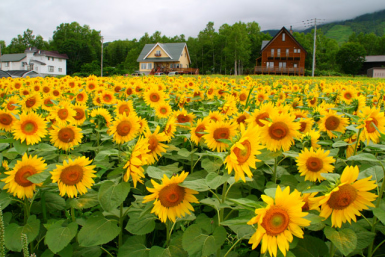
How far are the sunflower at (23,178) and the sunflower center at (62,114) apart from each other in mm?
1171

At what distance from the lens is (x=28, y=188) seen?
1.62 m

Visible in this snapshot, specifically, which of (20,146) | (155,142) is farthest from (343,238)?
(20,146)

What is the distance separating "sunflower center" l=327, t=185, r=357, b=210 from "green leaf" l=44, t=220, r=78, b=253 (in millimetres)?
1238

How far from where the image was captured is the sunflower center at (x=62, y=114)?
2736mm

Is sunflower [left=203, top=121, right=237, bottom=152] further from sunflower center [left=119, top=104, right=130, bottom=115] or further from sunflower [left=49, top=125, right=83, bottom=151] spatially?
sunflower center [left=119, top=104, right=130, bottom=115]

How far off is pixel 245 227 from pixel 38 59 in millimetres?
79489

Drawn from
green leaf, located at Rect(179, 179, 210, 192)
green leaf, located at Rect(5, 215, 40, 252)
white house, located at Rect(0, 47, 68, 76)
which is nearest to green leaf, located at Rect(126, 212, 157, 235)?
green leaf, located at Rect(179, 179, 210, 192)

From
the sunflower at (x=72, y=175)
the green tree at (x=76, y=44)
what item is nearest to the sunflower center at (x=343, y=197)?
the sunflower at (x=72, y=175)

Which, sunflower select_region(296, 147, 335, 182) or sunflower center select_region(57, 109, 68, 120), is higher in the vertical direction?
sunflower center select_region(57, 109, 68, 120)

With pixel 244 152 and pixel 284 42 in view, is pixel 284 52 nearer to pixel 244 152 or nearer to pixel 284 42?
pixel 284 42

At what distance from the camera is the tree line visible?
60.2 m

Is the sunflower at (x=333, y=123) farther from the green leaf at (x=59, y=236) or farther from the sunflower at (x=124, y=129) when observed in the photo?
the green leaf at (x=59, y=236)

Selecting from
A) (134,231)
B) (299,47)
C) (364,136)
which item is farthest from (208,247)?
(299,47)

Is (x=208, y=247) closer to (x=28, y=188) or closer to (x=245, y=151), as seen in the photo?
(x=245, y=151)
